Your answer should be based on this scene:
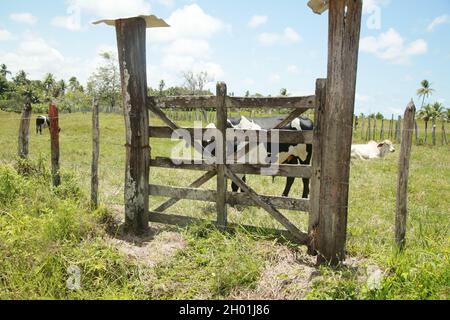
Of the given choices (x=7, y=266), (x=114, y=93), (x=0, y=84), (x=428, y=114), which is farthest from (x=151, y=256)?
(x=0, y=84)

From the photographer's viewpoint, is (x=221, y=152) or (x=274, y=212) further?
(x=221, y=152)

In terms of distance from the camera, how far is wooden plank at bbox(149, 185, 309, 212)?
4346mm

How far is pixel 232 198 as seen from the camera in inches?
185

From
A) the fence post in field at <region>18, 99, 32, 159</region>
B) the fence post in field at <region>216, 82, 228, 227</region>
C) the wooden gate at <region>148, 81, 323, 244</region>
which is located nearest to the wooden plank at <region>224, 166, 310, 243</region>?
the wooden gate at <region>148, 81, 323, 244</region>

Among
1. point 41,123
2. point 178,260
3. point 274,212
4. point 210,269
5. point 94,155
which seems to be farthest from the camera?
point 41,123

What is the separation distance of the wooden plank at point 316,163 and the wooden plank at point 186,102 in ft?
4.45

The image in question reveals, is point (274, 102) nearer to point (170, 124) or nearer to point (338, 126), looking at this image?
point (338, 126)

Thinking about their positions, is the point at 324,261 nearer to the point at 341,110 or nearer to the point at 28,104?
the point at 341,110

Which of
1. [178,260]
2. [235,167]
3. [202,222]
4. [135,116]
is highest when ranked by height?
[135,116]

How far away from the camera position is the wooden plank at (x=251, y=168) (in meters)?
4.27

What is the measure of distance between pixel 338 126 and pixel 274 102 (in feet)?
2.81

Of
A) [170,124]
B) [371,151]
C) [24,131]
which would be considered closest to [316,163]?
[170,124]

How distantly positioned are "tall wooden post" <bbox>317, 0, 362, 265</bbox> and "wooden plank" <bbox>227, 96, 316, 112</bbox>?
28cm
